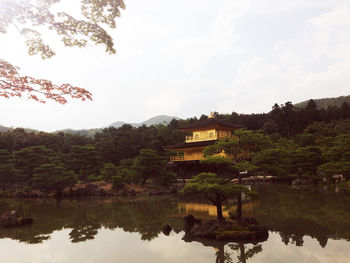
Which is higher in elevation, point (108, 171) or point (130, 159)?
point (130, 159)

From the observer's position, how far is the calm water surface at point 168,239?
880cm

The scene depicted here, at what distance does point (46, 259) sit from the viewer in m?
9.27

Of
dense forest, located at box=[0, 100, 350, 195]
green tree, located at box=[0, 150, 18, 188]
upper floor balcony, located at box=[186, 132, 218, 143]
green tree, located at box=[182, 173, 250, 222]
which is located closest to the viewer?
green tree, located at box=[182, 173, 250, 222]

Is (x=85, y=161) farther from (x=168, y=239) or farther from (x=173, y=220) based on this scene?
(x=168, y=239)

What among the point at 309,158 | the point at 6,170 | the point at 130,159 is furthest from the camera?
the point at 130,159

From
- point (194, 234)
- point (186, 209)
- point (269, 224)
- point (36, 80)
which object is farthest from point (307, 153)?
point (36, 80)

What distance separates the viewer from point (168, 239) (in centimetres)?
1094

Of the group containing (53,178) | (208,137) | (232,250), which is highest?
(208,137)

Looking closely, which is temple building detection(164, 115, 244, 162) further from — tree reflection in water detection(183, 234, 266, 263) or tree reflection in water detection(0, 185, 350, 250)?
tree reflection in water detection(183, 234, 266, 263)

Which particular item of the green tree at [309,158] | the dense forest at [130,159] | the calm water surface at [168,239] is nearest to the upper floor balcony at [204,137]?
the dense forest at [130,159]

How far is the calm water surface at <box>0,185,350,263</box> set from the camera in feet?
28.9

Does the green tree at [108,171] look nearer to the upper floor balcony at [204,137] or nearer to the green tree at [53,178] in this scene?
the green tree at [53,178]

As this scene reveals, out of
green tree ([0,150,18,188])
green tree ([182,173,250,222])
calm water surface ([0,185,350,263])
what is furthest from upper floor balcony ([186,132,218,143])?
green tree ([0,150,18,188])

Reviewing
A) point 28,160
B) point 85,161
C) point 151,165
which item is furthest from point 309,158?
point 28,160
